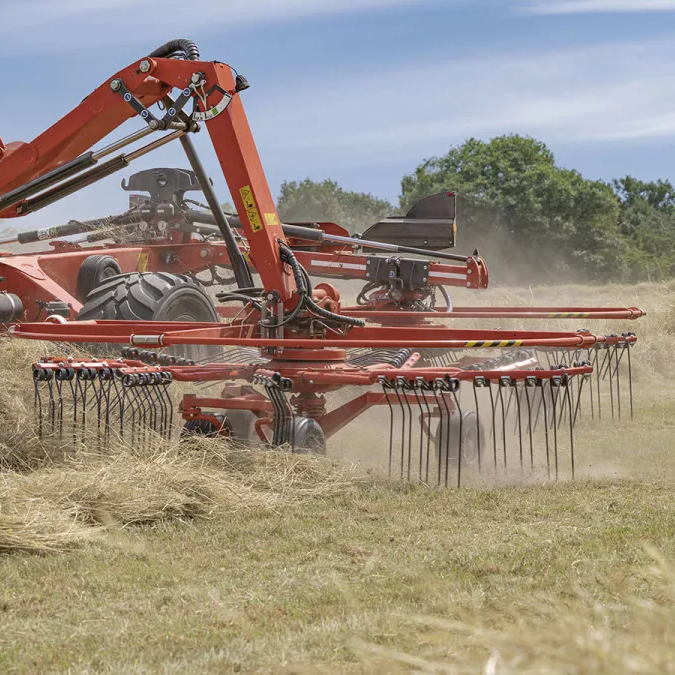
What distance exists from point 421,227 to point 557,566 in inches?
275

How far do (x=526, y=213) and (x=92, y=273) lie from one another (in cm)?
2748

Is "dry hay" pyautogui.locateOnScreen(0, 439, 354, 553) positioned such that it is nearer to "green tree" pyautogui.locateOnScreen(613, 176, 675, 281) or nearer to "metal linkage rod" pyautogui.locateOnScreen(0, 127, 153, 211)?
"metal linkage rod" pyautogui.locateOnScreen(0, 127, 153, 211)

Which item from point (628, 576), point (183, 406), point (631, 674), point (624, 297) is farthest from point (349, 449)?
point (624, 297)

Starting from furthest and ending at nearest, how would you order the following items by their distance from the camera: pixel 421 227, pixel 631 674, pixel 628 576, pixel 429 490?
pixel 421 227 < pixel 429 490 < pixel 628 576 < pixel 631 674

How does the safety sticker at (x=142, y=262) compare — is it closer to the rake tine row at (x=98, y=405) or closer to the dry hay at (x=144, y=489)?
the rake tine row at (x=98, y=405)

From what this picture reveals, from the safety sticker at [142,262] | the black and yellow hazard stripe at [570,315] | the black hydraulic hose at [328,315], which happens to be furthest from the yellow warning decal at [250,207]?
the safety sticker at [142,262]

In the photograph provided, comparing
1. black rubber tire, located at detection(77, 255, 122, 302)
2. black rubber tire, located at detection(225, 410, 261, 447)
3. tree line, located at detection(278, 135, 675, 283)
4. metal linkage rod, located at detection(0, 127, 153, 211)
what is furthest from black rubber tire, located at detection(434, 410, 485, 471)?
tree line, located at detection(278, 135, 675, 283)

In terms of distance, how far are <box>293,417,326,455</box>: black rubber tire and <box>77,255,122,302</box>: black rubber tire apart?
13.4 feet

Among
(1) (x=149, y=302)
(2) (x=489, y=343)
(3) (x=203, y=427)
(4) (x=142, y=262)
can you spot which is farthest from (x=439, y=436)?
(4) (x=142, y=262)

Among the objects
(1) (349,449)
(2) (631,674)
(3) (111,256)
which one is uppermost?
(3) (111,256)

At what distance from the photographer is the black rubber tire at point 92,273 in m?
9.32

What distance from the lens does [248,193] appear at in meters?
6.45

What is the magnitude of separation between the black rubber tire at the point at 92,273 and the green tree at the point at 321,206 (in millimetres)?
26717

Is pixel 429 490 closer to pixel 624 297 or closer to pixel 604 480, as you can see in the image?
pixel 604 480
